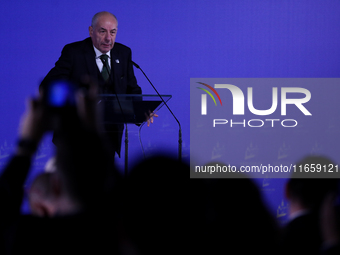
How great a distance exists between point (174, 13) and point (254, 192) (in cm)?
362

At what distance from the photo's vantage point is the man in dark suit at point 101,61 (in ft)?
8.88

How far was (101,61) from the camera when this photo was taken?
2691mm

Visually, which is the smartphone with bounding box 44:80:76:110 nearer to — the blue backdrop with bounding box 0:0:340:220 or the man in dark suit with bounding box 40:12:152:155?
the man in dark suit with bounding box 40:12:152:155

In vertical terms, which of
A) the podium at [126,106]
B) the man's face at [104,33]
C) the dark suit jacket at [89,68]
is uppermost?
the man's face at [104,33]

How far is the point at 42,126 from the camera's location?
800 millimetres

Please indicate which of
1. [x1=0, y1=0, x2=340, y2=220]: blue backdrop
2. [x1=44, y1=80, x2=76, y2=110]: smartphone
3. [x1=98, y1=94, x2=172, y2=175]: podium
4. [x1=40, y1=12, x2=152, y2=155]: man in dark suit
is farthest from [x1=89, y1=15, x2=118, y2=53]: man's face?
[x1=44, y1=80, x2=76, y2=110]: smartphone

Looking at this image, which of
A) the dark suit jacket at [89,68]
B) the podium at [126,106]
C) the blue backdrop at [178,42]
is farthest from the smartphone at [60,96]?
the blue backdrop at [178,42]

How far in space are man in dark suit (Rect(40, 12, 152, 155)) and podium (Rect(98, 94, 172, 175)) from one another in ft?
1.57

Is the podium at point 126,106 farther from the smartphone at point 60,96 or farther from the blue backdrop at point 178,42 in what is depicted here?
the blue backdrop at point 178,42

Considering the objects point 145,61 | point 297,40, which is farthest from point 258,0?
point 145,61

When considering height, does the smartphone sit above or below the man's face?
below

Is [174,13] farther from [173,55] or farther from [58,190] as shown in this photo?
[58,190]

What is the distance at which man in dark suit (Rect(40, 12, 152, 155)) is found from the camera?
271cm

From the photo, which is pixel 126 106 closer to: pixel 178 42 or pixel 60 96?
pixel 60 96
